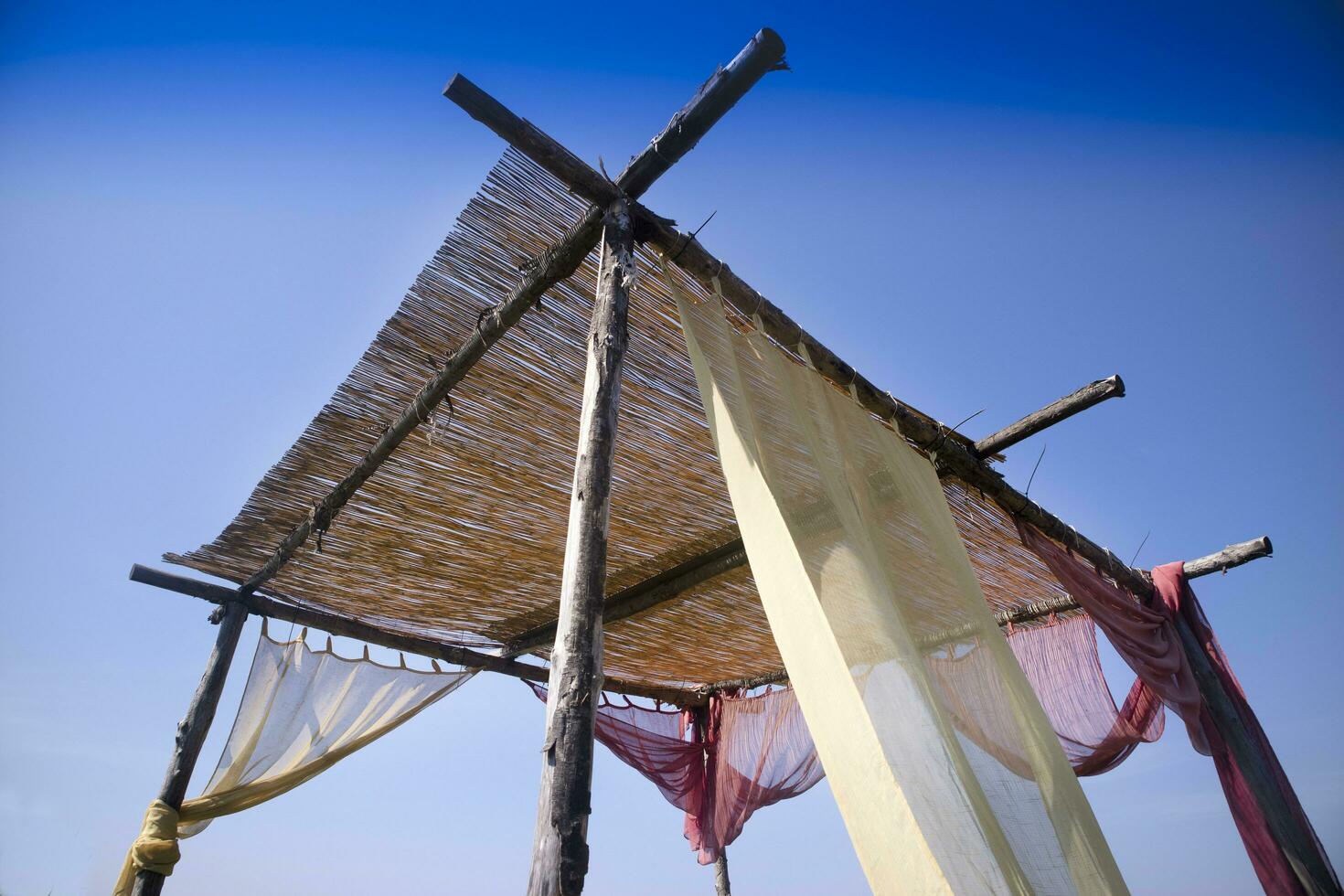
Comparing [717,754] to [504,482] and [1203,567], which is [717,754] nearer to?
[504,482]

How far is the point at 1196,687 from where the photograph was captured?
344 centimetres

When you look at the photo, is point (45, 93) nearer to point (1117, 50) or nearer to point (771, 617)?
point (771, 617)

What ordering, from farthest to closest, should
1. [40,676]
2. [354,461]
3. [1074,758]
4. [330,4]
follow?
[40,676] → [1074,758] → [330,4] → [354,461]

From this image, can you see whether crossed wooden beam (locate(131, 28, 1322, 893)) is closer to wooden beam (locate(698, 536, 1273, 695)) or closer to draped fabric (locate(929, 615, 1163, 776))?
wooden beam (locate(698, 536, 1273, 695))

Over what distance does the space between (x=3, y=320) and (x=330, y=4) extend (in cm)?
291

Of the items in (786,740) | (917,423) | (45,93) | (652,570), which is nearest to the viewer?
(917,423)

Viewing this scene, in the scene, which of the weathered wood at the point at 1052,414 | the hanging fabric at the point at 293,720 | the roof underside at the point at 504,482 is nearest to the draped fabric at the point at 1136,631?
the roof underside at the point at 504,482

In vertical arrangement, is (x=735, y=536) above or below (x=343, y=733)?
above

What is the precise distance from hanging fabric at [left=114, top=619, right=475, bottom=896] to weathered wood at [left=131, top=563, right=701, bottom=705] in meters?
0.11

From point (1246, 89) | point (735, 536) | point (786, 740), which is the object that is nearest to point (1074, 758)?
point (786, 740)

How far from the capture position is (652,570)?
3.78 m

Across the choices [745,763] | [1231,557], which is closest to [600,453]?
[1231,557]

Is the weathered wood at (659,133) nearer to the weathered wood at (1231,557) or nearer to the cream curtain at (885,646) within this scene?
the cream curtain at (885,646)

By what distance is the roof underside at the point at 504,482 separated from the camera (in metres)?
2.29
